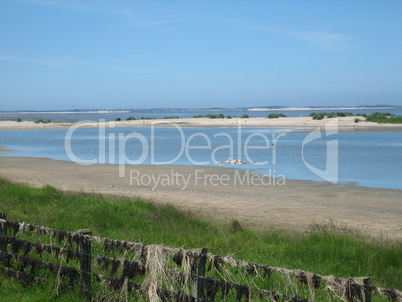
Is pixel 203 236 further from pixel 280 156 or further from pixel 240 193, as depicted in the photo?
pixel 280 156

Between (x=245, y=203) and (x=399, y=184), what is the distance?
7.58 meters

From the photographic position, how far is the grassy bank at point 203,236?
26.6 feet

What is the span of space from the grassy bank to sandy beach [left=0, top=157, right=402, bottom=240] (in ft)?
6.37

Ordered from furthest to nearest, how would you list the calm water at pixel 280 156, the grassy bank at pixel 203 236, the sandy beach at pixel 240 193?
the calm water at pixel 280 156 → the sandy beach at pixel 240 193 → the grassy bank at pixel 203 236

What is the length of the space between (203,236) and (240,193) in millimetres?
8862

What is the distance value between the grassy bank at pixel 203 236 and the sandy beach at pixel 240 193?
1943 millimetres

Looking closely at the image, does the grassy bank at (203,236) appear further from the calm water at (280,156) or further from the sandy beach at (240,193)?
the calm water at (280,156)

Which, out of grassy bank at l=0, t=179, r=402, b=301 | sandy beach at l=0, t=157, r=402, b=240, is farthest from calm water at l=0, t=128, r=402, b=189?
grassy bank at l=0, t=179, r=402, b=301

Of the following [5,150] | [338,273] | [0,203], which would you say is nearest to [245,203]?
[0,203]

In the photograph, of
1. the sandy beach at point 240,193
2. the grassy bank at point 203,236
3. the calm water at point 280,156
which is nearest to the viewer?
the grassy bank at point 203,236

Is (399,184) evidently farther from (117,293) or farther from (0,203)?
(117,293)

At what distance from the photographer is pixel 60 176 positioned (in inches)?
911

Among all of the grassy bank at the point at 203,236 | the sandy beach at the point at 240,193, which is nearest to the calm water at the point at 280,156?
the sandy beach at the point at 240,193

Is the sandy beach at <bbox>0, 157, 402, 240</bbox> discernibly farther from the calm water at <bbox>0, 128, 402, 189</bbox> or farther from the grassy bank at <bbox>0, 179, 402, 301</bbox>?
the calm water at <bbox>0, 128, 402, 189</bbox>
